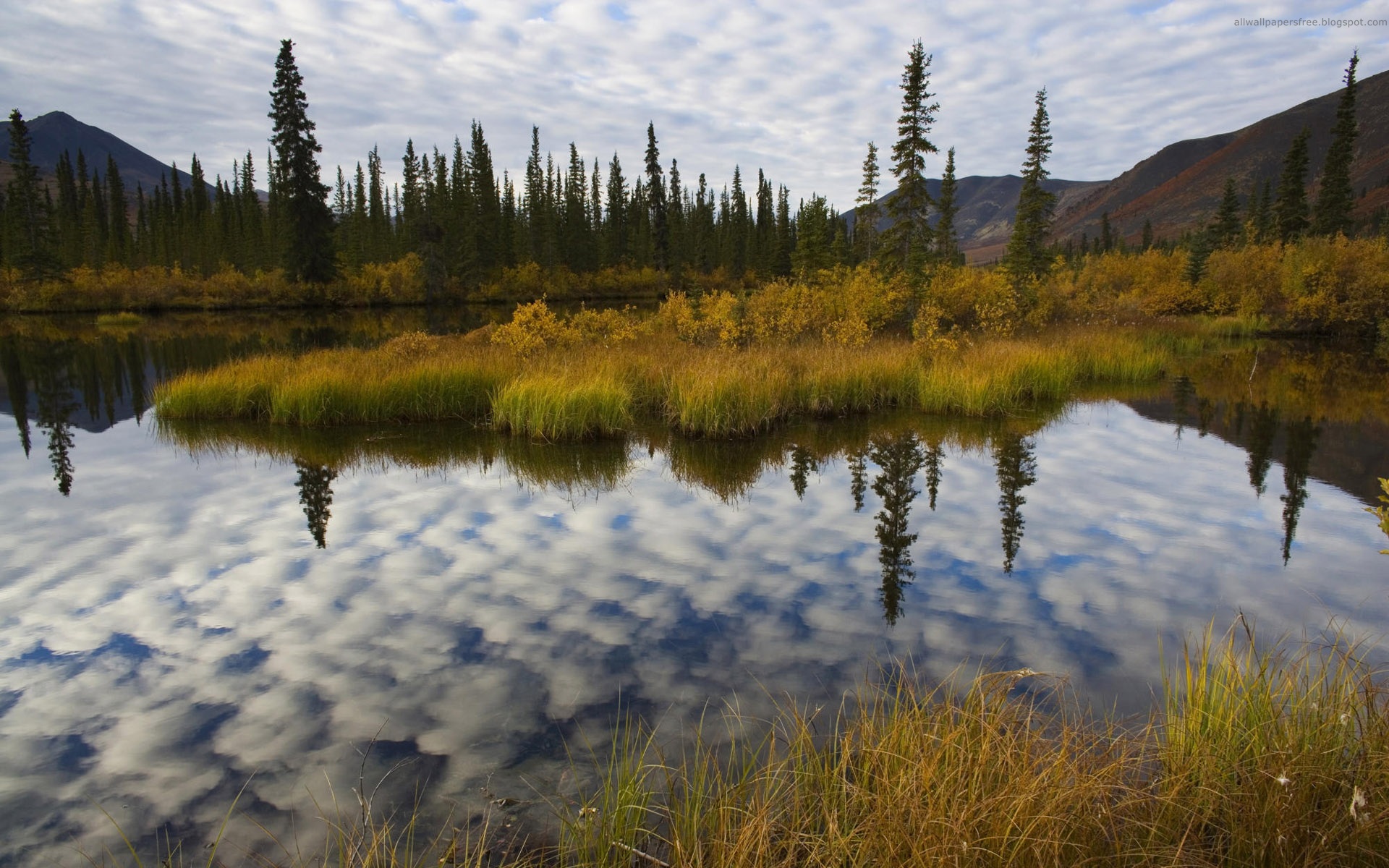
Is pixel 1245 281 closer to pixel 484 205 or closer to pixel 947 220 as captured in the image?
pixel 947 220

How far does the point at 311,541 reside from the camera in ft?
27.0

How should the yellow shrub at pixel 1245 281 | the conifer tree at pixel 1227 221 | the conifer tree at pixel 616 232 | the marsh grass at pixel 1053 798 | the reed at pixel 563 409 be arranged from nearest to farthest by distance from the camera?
1. the marsh grass at pixel 1053 798
2. the reed at pixel 563 409
3. the yellow shrub at pixel 1245 281
4. the conifer tree at pixel 1227 221
5. the conifer tree at pixel 616 232

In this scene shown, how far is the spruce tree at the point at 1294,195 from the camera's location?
4722 cm

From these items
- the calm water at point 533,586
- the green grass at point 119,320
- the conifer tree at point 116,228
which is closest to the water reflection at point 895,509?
the calm water at point 533,586

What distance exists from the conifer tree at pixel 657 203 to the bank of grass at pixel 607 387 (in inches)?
2073

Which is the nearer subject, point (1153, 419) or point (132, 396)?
point (1153, 419)

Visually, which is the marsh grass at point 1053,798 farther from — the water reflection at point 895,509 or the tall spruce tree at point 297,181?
the tall spruce tree at point 297,181

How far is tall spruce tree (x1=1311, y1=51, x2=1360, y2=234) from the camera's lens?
47469 millimetres

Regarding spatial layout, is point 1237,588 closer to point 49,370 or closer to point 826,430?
point 826,430

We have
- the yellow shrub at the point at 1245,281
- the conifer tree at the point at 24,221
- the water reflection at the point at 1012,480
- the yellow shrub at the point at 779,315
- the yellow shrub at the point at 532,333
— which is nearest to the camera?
the water reflection at the point at 1012,480

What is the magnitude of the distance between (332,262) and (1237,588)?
5750cm

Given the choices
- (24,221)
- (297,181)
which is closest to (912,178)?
(297,181)

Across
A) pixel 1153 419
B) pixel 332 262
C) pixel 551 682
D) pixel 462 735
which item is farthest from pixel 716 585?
pixel 332 262


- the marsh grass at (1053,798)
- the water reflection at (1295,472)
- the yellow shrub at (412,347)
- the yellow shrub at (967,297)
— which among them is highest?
the yellow shrub at (967,297)
